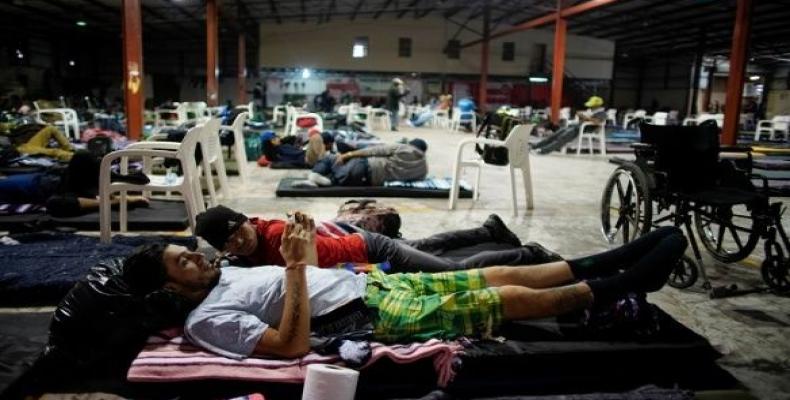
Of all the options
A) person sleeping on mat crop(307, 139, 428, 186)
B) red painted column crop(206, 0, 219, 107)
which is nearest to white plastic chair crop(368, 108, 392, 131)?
red painted column crop(206, 0, 219, 107)

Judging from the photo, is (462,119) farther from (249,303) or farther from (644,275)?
(249,303)

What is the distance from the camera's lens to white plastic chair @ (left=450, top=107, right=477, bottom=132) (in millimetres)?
16125

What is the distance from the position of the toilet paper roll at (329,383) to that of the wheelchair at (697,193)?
7.22ft

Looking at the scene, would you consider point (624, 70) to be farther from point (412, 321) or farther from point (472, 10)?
point (412, 321)

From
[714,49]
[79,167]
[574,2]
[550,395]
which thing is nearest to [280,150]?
[79,167]

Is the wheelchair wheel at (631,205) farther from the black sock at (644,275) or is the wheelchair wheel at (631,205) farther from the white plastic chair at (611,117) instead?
the white plastic chair at (611,117)

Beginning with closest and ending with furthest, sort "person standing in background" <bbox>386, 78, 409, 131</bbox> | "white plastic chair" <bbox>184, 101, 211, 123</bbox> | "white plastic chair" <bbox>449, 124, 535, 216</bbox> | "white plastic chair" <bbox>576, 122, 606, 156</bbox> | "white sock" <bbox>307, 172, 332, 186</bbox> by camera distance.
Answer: "white plastic chair" <bbox>449, 124, 535, 216</bbox> < "white sock" <bbox>307, 172, 332, 186</bbox> < "white plastic chair" <bbox>184, 101, 211, 123</bbox> < "white plastic chair" <bbox>576, 122, 606, 156</bbox> < "person standing in background" <bbox>386, 78, 409, 131</bbox>

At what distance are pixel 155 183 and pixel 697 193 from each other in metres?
3.37

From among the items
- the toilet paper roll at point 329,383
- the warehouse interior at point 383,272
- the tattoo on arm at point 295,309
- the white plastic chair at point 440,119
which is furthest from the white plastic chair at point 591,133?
the toilet paper roll at point 329,383

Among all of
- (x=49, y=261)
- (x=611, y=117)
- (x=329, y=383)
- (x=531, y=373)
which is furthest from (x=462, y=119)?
(x=329, y=383)

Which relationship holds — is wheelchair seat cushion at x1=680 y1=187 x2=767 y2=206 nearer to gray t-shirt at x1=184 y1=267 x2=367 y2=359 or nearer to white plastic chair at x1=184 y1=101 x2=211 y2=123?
gray t-shirt at x1=184 y1=267 x2=367 y2=359

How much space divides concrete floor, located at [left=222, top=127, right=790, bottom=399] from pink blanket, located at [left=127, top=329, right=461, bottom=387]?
1153mm

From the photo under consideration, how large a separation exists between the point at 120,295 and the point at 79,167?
283 centimetres

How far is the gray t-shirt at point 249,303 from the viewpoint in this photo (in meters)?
2.02
